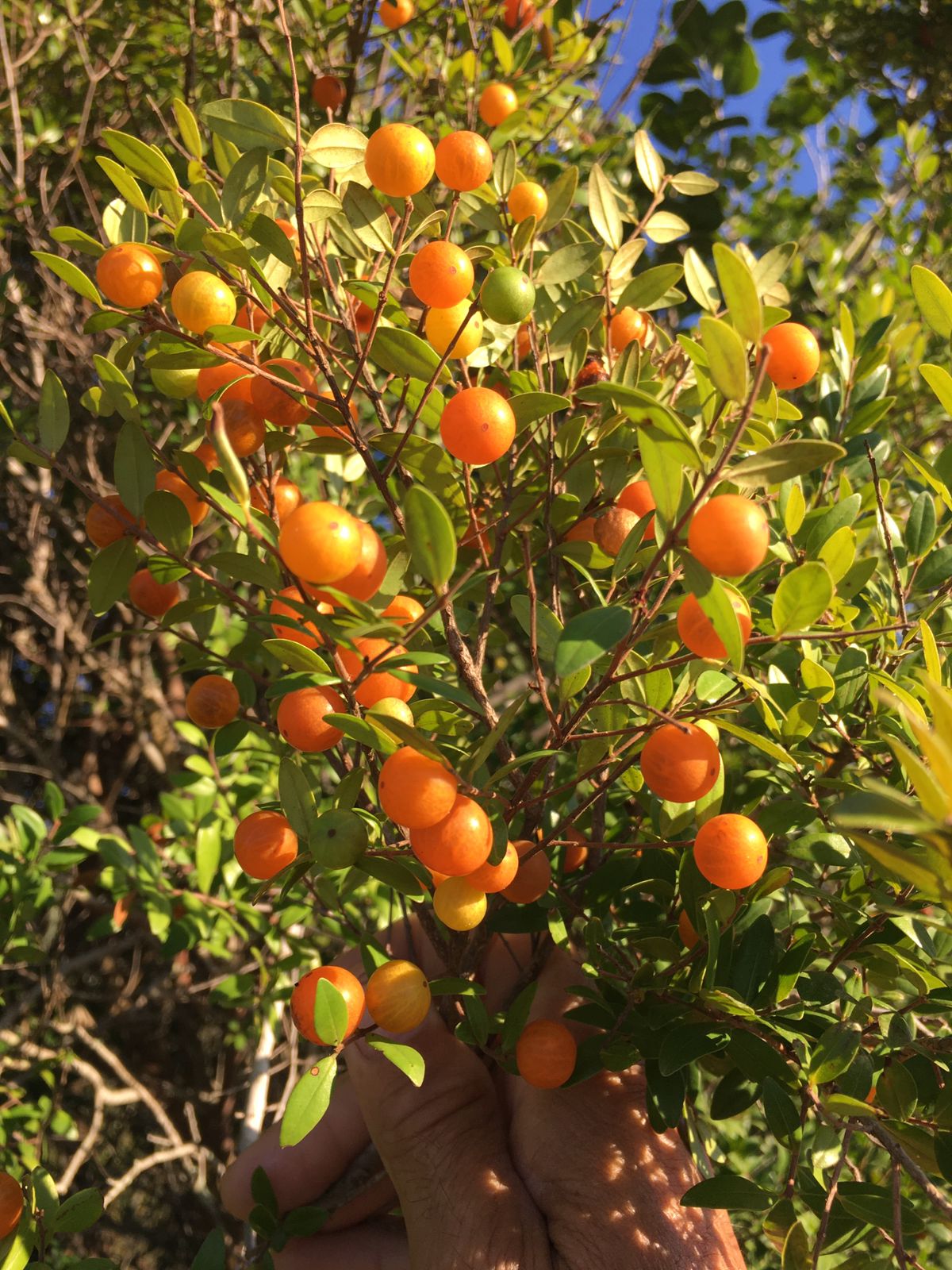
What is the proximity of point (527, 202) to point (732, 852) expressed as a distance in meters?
1.14

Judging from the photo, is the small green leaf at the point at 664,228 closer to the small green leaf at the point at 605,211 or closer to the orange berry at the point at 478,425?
the small green leaf at the point at 605,211

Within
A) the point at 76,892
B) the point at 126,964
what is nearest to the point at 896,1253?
the point at 76,892

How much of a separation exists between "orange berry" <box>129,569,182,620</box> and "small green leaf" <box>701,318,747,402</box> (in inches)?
38.7

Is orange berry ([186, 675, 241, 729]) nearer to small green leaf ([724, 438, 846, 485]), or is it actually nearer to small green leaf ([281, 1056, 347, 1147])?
Answer: small green leaf ([281, 1056, 347, 1147])

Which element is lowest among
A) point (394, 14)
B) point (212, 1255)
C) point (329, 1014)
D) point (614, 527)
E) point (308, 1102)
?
point (212, 1255)

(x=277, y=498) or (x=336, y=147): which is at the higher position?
(x=336, y=147)

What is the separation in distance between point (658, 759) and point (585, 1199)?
2.92 ft

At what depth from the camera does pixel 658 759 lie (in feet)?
3.37

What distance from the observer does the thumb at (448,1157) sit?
139 cm

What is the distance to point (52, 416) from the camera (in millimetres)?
1259

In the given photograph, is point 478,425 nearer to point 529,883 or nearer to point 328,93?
point 529,883

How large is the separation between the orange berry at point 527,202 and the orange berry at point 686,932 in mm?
1232

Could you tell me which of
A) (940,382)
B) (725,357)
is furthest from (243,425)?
(940,382)

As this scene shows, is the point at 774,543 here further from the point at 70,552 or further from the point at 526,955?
the point at 70,552
